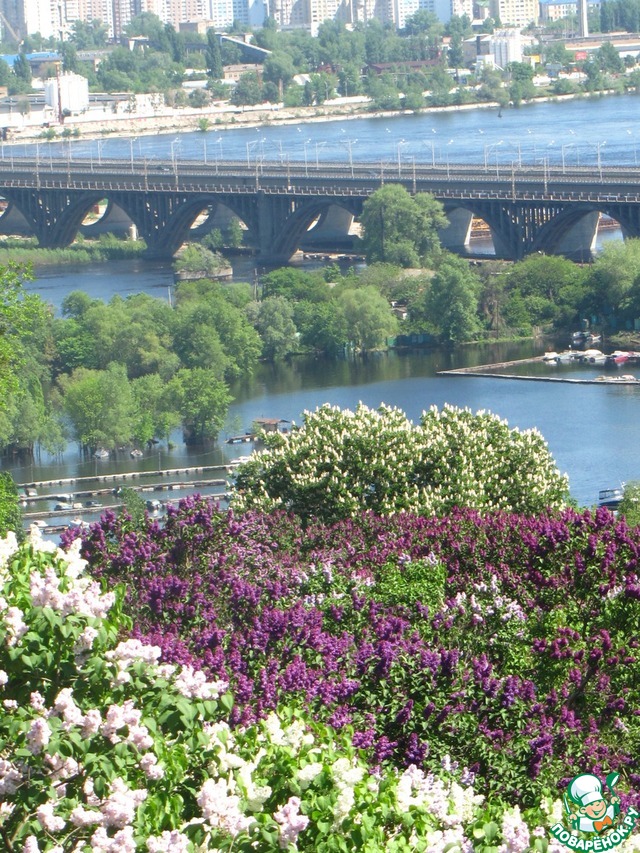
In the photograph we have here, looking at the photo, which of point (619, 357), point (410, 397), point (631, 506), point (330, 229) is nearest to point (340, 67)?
point (330, 229)

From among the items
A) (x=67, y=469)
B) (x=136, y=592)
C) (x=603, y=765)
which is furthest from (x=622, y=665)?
(x=67, y=469)

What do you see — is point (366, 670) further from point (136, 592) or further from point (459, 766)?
point (136, 592)

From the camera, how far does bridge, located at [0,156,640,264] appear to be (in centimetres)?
5631

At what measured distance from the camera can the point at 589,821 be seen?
6887mm

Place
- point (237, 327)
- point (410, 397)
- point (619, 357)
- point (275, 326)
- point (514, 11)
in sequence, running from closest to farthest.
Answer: point (410, 397), point (619, 357), point (237, 327), point (275, 326), point (514, 11)

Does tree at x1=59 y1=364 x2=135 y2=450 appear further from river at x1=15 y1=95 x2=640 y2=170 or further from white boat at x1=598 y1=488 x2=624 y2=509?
river at x1=15 y1=95 x2=640 y2=170

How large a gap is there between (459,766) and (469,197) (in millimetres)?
50937

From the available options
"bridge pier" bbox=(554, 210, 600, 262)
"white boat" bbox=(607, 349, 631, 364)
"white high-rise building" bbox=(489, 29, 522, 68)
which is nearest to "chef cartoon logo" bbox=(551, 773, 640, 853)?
"white boat" bbox=(607, 349, 631, 364)

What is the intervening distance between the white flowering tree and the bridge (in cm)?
3798

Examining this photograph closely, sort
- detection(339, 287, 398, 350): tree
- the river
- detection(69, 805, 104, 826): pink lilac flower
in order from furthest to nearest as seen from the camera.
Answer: the river < detection(339, 287, 398, 350): tree < detection(69, 805, 104, 826): pink lilac flower

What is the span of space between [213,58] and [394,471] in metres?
122

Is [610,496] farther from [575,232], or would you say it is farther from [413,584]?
[575,232]

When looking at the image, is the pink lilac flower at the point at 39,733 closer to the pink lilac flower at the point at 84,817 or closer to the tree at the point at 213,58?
the pink lilac flower at the point at 84,817

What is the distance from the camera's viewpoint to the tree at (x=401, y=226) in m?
55.9
